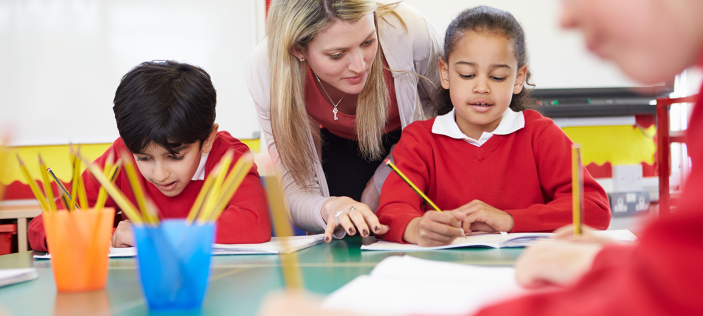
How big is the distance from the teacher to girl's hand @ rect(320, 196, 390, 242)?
0.01 metres

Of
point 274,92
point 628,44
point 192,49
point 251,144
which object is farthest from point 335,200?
point 192,49

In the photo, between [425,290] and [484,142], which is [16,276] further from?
[484,142]

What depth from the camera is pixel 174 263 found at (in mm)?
474

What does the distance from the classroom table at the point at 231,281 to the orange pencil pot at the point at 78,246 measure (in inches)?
0.7

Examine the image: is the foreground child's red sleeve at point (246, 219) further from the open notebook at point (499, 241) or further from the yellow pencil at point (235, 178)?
the yellow pencil at point (235, 178)

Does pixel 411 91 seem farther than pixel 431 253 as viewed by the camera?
Yes

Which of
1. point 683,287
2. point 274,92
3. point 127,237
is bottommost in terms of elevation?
point 127,237

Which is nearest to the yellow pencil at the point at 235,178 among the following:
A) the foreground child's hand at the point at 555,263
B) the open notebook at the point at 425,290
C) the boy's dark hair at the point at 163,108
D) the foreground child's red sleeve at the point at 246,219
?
the open notebook at the point at 425,290

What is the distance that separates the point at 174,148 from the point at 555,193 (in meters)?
0.90

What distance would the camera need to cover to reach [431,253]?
2.77 ft

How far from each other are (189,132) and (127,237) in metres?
0.28

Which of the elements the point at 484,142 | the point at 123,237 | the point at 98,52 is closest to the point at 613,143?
the point at 484,142

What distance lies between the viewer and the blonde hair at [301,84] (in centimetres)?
129

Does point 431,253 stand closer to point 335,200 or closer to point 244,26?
point 335,200
